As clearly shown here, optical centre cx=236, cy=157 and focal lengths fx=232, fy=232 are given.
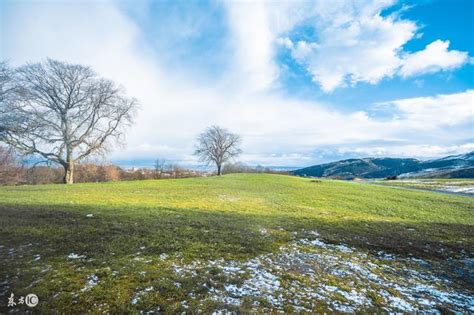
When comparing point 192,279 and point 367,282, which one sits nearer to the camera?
point 192,279

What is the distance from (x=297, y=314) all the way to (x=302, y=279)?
1.48 m

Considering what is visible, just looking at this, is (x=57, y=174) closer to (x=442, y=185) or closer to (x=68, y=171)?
(x=68, y=171)

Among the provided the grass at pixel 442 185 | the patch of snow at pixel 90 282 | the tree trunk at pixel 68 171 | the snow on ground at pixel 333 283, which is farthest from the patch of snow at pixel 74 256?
the grass at pixel 442 185

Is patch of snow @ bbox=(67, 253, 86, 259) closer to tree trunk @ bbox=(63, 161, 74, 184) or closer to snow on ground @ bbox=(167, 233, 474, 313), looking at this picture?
snow on ground @ bbox=(167, 233, 474, 313)

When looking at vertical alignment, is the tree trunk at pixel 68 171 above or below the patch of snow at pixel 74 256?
above

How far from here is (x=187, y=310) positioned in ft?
13.3

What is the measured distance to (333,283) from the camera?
17.8 feet

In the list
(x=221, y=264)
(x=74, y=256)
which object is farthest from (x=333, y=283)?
(x=74, y=256)

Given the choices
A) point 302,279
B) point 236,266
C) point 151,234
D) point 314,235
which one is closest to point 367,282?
point 302,279

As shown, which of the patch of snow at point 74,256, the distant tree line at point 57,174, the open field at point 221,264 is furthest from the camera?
the distant tree line at point 57,174

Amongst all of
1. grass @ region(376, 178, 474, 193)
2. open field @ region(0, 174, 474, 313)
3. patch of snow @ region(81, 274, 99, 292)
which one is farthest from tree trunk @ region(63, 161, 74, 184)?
grass @ region(376, 178, 474, 193)

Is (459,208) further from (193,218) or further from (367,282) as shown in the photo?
(193,218)

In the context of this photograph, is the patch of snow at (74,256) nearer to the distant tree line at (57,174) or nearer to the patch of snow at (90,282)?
the patch of snow at (90,282)

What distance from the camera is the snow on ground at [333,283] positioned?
460cm
